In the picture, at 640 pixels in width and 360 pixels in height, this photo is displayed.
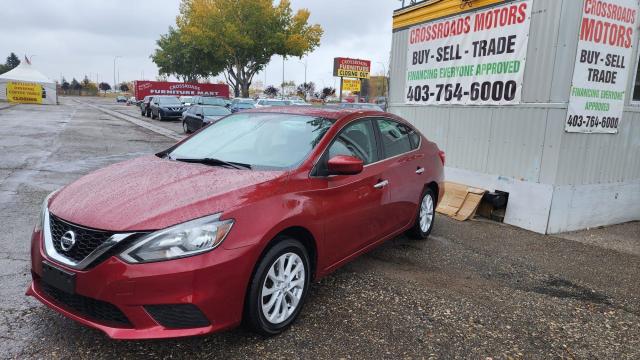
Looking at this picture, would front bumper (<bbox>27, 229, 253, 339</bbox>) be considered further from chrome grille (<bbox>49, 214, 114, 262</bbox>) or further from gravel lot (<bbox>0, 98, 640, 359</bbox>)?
gravel lot (<bbox>0, 98, 640, 359</bbox>)

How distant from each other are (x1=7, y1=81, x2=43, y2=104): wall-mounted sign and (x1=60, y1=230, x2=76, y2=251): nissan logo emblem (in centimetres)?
4746

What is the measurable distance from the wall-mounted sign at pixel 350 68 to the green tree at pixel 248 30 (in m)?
4.96

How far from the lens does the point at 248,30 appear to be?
38312mm

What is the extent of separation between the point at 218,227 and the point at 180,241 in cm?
23

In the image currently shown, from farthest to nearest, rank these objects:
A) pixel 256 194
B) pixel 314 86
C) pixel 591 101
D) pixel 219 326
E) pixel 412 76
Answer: pixel 314 86
pixel 412 76
pixel 591 101
pixel 256 194
pixel 219 326

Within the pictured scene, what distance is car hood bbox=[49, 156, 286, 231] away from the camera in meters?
2.65

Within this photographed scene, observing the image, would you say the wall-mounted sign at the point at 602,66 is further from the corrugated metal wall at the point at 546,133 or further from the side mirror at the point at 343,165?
the side mirror at the point at 343,165

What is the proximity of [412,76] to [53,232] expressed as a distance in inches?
275

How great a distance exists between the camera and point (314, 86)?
8244 centimetres

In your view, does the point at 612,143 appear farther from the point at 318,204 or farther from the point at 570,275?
the point at 318,204

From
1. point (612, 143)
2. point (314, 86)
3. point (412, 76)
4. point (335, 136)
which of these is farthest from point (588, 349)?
point (314, 86)

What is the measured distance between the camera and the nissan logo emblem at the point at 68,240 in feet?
8.80

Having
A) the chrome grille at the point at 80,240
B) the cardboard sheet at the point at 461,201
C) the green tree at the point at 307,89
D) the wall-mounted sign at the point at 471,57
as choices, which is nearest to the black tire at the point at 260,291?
the chrome grille at the point at 80,240

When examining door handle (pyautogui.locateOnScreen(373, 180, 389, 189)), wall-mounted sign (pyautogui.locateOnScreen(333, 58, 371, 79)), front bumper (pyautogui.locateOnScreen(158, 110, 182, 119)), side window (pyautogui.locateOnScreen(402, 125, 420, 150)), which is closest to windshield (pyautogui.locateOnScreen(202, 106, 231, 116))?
front bumper (pyautogui.locateOnScreen(158, 110, 182, 119))
